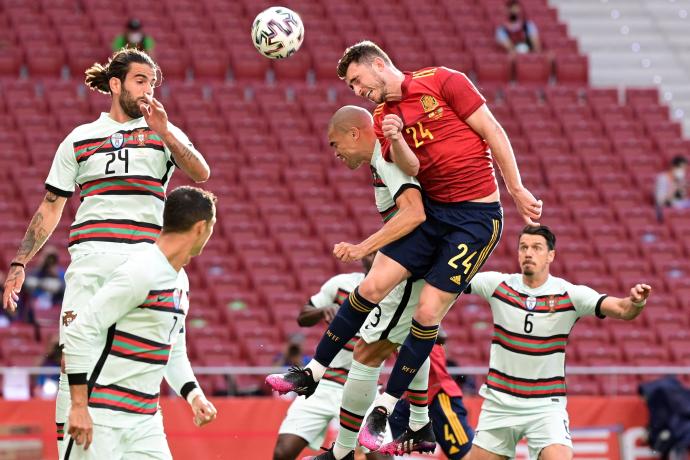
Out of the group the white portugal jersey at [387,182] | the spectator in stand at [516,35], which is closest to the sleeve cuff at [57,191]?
the white portugal jersey at [387,182]

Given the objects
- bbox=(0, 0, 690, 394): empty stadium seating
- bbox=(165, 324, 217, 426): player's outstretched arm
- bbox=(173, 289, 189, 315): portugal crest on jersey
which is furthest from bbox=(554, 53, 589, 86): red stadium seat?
bbox=(173, 289, 189, 315): portugal crest on jersey

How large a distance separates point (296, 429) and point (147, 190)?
3101 millimetres

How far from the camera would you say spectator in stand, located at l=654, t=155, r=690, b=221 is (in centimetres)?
1784

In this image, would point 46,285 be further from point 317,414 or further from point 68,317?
point 68,317

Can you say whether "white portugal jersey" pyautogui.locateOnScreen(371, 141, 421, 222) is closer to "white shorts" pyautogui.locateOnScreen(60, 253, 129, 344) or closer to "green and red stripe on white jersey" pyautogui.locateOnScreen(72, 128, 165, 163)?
"green and red stripe on white jersey" pyautogui.locateOnScreen(72, 128, 165, 163)

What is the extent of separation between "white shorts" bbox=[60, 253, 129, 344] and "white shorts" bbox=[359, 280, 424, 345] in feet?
4.92

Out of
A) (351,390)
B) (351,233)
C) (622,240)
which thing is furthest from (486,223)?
(622,240)

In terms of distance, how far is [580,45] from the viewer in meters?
22.1

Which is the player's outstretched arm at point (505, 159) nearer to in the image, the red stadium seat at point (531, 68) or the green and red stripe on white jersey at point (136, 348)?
the green and red stripe on white jersey at point (136, 348)

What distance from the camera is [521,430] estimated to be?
8766 mm

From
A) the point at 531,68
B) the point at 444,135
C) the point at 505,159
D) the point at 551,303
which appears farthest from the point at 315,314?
the point at 531,68

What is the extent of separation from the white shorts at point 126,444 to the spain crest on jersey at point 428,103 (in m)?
2.35

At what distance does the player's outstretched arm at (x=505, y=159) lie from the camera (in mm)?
7018

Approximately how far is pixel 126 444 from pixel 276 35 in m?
3.12
